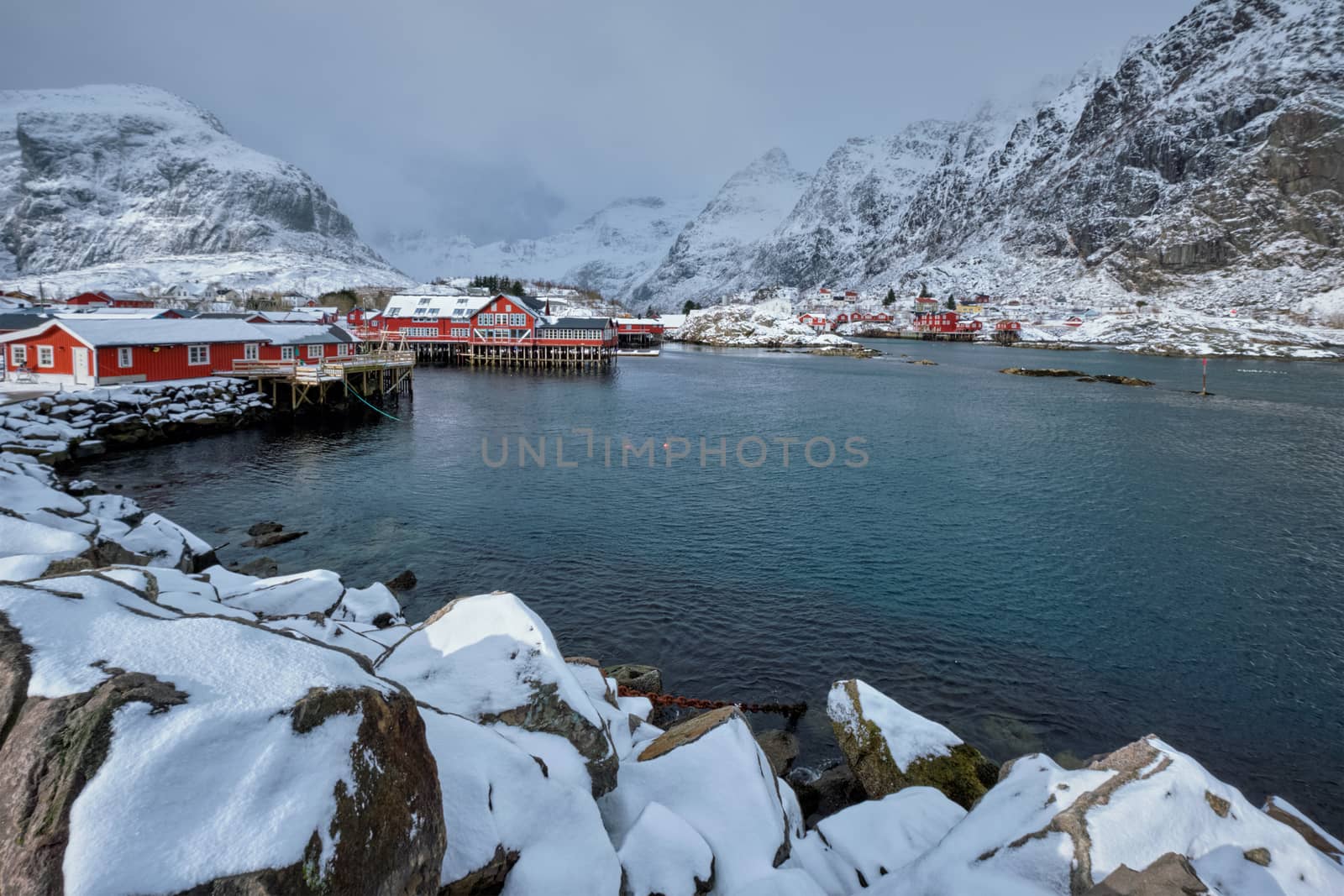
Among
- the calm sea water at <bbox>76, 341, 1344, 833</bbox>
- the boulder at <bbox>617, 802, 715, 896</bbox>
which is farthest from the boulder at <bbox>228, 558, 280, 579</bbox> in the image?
the boulder at <bbox>617, 802, 715, 896</bbox>

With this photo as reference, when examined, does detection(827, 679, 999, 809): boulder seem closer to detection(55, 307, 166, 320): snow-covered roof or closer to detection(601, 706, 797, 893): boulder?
detection(601, 706, 797, 893): boulder

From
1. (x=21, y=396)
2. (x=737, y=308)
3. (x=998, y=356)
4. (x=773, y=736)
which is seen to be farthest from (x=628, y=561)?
(x=737, y=308)

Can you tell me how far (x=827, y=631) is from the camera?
59.0 feet

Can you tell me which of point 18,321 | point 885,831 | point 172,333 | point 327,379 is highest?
point 18,321

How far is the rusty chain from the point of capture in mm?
13500

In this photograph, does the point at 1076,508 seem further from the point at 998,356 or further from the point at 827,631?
the point at 998,356

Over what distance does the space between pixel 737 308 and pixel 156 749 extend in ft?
617

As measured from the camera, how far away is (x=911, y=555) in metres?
23.4

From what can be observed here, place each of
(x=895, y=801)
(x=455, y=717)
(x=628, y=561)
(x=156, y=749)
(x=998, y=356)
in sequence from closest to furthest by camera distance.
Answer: (x=156, y=749)
(x=455, y=717)
(x=895, y=801)
(x=628, y=561)
(x=998, y=356)

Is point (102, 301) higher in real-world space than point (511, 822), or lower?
higher

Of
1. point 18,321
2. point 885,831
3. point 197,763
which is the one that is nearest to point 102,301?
point 18,321

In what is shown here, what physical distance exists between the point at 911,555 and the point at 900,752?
13423 mm

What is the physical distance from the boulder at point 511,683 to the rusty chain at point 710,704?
15.1 ft

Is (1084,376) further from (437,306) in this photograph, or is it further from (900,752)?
(900,752)
